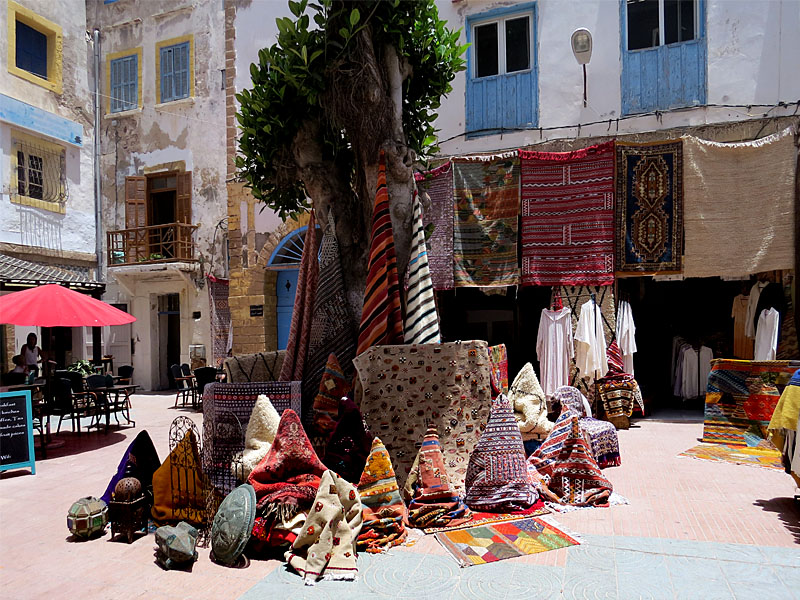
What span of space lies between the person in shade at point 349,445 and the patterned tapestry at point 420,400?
4.3 inches

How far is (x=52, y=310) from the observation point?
7793mm

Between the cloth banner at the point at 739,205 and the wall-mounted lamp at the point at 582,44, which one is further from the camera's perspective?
the wall-mounted lamp at the point at 582,44

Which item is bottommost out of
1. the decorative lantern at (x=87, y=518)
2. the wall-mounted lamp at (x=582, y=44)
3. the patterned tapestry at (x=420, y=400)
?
the decorative lantern at (x=87, y=518)

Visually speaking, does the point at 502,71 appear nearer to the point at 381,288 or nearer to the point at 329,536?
the point at 381,288

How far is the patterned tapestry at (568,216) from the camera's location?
9414 mm

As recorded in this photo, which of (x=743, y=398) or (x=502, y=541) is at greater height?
(x=743, y=398)

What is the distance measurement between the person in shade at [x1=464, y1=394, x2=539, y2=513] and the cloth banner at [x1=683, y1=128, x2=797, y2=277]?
5647mm

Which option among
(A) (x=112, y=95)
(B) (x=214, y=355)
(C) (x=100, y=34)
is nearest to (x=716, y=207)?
(B) (x=214, y=355)

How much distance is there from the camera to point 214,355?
49.5 ft

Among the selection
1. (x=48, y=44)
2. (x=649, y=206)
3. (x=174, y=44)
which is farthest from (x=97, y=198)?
(x=649, y=206)

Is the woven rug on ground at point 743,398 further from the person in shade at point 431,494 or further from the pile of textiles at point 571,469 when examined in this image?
the person in shade at point 431,494

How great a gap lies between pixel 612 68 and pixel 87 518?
32.7 ft

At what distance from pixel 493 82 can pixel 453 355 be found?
731 cm

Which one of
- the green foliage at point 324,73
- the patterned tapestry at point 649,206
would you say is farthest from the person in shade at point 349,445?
the patterned tapestry at point 649,206
